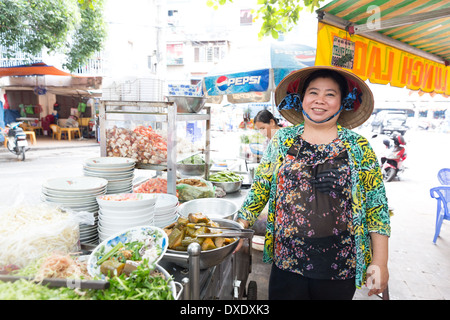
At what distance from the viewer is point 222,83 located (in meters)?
4.72

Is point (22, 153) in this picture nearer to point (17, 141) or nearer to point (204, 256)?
point (17, 141)

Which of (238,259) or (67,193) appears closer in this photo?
(67,193)

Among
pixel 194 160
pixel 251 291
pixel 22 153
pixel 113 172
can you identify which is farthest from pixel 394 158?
pixel 22 153

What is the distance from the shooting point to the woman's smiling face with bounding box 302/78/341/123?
1724mm

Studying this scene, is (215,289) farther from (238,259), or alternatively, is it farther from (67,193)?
(67,193)

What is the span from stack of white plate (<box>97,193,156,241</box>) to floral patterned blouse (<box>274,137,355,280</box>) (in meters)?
0.82

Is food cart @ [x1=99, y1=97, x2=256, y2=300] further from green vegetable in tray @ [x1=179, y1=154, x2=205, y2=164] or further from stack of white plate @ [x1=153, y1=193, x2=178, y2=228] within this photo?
green vegetable in tray @ [x1=179, y1=154, x2=205, y2=164]

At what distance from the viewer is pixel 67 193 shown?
1814mm

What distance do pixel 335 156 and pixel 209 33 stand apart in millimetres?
27252

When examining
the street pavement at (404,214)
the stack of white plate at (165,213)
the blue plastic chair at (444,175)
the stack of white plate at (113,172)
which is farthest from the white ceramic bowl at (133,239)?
the blue plastic chair at (444,175)

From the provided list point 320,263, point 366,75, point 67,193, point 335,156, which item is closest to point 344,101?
point 335,156

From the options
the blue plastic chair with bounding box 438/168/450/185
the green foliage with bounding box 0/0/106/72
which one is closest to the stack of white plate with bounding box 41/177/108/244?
the blue plastic chair with bounding box 438/168/450/185

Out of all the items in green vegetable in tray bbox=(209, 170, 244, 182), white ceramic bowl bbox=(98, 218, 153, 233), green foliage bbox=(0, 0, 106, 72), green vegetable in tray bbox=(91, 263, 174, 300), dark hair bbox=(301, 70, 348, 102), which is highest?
green foliage bbox=(0, 0, 106, 72)

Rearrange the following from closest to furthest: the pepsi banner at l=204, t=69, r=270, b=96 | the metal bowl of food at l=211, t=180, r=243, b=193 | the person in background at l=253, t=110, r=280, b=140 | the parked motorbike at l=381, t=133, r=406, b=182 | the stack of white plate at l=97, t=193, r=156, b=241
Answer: the stack of white plate at l=97, t=193, r=156, b=241 → the metal bowl of food at l=211, t=180, r=243, b=193 → the pepsi banner at l=204, t=69, r=270, b=96 → the person in background at l=253, t=110, r=280, b=140 → the parked motorbike at l=381, t=133, r=406, b=182
